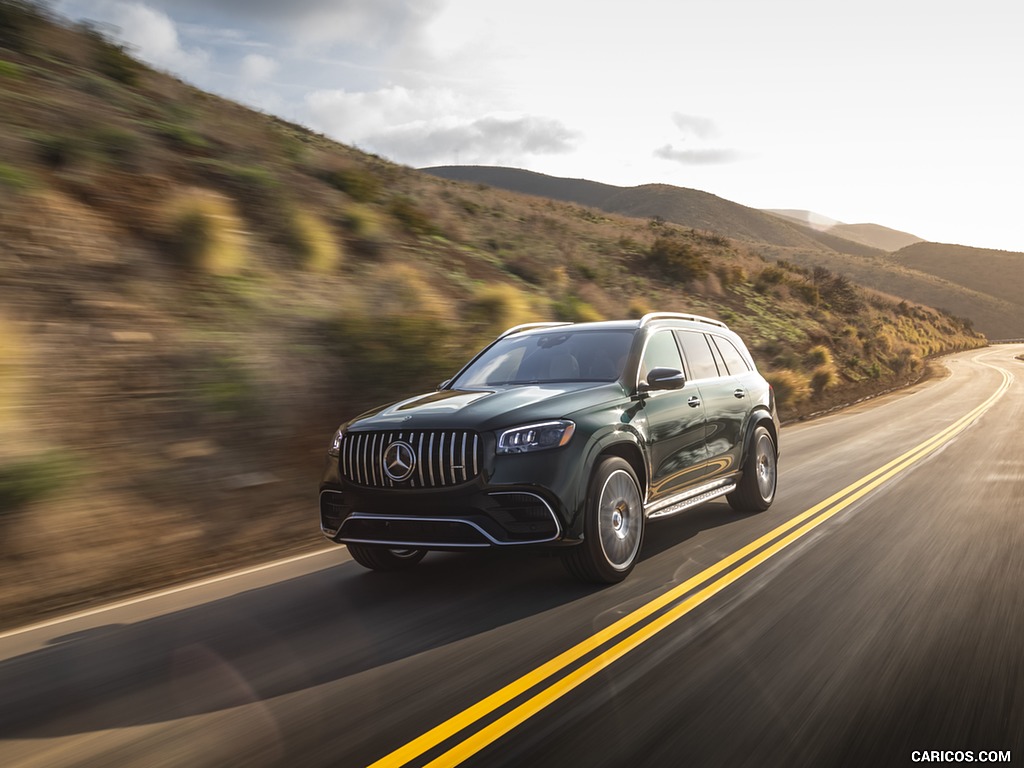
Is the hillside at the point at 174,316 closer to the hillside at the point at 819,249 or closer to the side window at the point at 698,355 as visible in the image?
the side window at the point at 698,355

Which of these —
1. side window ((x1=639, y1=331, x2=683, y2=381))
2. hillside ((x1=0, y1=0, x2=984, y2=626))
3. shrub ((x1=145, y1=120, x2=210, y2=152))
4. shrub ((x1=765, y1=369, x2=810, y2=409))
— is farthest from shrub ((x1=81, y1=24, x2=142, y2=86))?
shrub ((x1=765, y1=369, x2=810, y2=409))

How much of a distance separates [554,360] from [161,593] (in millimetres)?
3422

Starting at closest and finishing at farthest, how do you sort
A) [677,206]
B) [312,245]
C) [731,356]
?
[731,356], [312,245], [677,206]

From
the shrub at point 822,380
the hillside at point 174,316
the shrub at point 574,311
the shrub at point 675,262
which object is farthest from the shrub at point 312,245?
the shrub at point 675,262

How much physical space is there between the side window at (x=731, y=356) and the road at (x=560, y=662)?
177cm

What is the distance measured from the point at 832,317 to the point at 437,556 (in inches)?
1434

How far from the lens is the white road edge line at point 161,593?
558 centimetres

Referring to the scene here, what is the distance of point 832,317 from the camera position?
39844 millimetres

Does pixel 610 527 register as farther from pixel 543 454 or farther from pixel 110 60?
pixel 110 60

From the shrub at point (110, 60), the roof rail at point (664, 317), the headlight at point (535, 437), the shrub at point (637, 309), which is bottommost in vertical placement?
the headlight at point (535, 437)

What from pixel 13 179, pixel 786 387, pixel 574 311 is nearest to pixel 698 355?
pixel 13 179

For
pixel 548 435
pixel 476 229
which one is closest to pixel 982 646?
pixel 548 435

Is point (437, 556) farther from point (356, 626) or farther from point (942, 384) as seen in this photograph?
point (942, 384)

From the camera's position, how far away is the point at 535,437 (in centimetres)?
552
